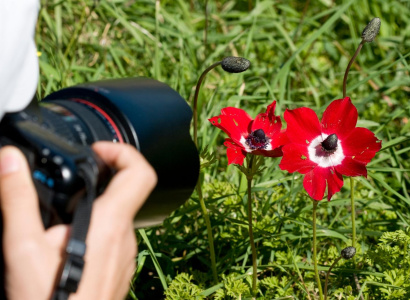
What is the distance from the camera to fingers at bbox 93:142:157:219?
A: 915mm

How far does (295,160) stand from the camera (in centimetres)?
120

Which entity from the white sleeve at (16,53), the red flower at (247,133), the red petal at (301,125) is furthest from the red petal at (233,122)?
the white sleeve at (16,53)

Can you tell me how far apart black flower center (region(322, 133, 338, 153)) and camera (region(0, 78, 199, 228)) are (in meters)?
0.25

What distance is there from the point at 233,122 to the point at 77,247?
1.75 ft

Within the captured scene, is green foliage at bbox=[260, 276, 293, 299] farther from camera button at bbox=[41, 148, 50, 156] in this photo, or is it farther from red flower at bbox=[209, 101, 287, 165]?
camera button at bbox=[41, 148, 50, 156]

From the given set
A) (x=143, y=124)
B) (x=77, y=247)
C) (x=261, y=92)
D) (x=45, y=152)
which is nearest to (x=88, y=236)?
(x=77, y=247)

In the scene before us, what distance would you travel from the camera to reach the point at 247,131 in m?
1.32

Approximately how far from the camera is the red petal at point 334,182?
1175mm

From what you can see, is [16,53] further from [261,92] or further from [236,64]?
[261,92]

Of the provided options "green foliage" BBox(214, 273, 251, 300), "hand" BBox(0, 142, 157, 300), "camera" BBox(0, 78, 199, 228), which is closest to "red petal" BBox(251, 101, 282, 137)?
"camera" BBox(0, 78, 199, 228)

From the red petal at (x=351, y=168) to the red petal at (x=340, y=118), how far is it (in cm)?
6

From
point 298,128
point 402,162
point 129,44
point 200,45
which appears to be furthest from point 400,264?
point 129,44

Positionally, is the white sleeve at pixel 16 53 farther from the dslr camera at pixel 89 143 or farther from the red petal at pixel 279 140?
the red petal at pixel 279 140

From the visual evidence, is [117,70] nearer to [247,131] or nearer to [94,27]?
[94,27]
